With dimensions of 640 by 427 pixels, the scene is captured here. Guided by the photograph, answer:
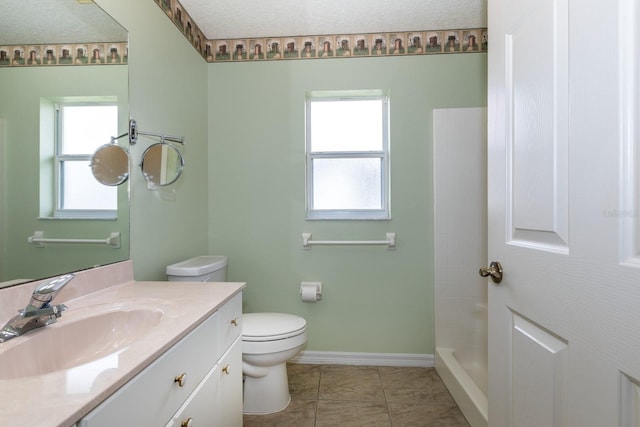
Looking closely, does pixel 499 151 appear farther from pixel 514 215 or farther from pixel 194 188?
pixel 194 188

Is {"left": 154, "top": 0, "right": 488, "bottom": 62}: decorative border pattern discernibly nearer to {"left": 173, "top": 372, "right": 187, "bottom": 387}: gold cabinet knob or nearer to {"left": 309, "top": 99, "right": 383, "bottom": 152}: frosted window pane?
{"left": 309, "top": 99, "right": 383, "bottom": 152}: frosted window pane

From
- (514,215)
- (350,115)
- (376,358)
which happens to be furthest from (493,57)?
(376,358)

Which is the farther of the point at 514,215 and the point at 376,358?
the point at 376,358

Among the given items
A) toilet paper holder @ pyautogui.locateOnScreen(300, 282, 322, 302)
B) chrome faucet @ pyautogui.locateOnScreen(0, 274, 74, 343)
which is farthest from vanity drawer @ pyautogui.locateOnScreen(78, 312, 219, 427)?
toilet paper holder @ pyautogui.locateOnScreen(300, 282, 322, 302)

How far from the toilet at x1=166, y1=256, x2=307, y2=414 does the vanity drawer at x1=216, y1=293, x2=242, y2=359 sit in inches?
13.5

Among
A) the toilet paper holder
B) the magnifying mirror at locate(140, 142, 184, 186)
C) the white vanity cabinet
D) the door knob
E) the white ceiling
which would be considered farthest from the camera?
the toilet paper holder

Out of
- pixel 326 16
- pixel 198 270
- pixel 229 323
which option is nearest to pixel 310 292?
pixel 198 270

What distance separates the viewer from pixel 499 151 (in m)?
1.01

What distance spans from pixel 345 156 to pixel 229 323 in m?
1.51

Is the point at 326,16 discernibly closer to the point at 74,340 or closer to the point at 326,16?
the point at 326,16

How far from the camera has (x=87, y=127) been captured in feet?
3.68

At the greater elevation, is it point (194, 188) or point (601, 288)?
point (194, 188)

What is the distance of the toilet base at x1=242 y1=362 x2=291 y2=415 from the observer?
167 centimetres

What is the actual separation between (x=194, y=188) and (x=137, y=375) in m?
1.57
